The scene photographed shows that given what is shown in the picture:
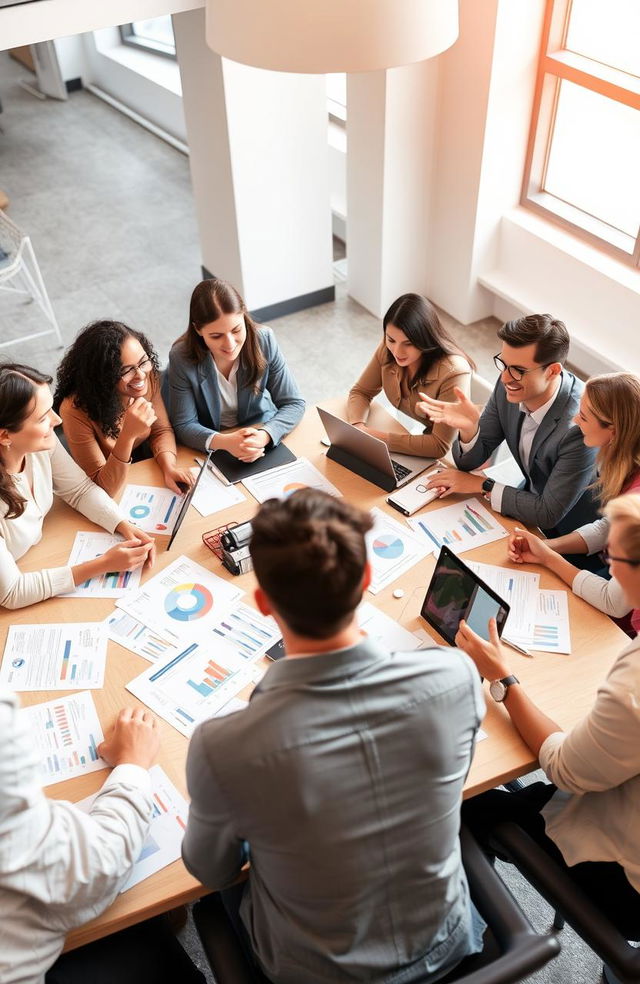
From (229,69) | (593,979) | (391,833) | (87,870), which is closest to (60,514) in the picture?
(87,870)

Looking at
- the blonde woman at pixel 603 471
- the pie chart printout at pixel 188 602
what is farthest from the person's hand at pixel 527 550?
the pie chart printout at pixel 188 602

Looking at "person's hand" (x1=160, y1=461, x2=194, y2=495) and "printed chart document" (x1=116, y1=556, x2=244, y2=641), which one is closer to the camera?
"printed chart document" (x1=116, y1=556, x2=244, y2=641)

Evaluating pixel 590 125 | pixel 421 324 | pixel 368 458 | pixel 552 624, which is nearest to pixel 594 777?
pixel 552 624

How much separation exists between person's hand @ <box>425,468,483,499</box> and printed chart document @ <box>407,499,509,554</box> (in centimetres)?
4

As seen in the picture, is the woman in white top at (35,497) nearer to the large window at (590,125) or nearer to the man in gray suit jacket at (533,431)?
the man in gray suit jacket at (533,431)

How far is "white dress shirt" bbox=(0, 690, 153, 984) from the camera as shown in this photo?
145 centimetres

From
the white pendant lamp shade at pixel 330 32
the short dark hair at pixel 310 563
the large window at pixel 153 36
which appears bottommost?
the large window at pixel 153 36

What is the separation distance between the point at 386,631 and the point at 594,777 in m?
0.61

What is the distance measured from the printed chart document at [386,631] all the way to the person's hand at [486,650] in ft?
0.41

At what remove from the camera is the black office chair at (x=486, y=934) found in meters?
1.53

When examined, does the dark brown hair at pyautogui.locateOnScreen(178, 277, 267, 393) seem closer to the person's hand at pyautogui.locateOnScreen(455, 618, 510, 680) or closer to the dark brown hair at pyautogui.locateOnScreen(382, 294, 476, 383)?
the dark brown hair at pyautogui.locateOnScreen(382, 294, 476, 383)

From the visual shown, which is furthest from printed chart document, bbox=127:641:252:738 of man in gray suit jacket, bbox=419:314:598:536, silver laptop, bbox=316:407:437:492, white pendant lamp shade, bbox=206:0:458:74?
white pendant lamp shade, bbox=206:0:458:74

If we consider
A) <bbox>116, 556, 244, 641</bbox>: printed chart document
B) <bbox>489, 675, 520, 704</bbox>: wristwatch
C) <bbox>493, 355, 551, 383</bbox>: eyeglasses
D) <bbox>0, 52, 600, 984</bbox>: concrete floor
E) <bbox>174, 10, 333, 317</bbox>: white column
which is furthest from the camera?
<bbox>0, 52, 600, 984</bbox>: concrete floor

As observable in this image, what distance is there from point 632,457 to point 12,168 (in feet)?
19.6
